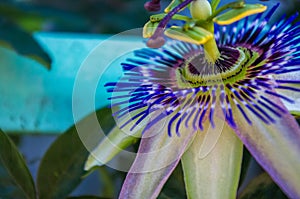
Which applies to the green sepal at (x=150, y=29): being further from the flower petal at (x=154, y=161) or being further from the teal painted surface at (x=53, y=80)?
the teal painted surface at (x=53, y=80)

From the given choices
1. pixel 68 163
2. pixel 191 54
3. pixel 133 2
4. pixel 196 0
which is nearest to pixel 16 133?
pixel 68 163

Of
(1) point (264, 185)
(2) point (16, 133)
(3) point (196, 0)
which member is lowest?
(1) point (264, 185)

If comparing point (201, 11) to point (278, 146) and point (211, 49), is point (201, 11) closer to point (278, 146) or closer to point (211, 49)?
point (211, 49)

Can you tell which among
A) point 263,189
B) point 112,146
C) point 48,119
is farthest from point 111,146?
point 48,119

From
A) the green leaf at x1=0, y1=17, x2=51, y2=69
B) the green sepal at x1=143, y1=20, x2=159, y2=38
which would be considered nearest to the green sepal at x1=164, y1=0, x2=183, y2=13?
the green sepal at x1=143, y1=20, x2=159, y2=38

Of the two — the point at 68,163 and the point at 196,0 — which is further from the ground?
the point at 196,0

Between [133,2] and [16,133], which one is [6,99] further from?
[133,2]

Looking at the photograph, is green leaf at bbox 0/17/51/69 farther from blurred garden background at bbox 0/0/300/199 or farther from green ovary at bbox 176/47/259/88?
green ovary at bbox 176/47/259/88
